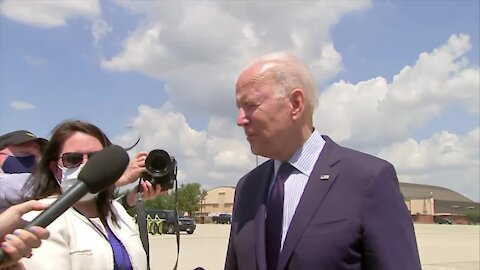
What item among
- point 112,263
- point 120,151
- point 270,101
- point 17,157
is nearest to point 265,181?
point 270,101

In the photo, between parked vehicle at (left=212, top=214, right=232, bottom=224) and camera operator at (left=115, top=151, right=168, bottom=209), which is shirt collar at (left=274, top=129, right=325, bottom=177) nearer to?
camera operator at (left=115, top=151, right=168, bottom=209)

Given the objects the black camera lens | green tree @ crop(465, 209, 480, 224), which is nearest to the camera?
the black camera lens

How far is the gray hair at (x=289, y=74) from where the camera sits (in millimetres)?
2977

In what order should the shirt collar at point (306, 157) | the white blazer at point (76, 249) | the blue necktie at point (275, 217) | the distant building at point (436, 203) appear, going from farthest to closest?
the distant building at point (436, 203), the shirt collar at point (306, 157), the blue necktie at point (275, 217), the white blazer at point (76, 249)

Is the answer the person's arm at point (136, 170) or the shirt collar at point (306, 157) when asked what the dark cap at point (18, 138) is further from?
the shirt collar at point (306, 157)

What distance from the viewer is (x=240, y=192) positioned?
3414 millimetres

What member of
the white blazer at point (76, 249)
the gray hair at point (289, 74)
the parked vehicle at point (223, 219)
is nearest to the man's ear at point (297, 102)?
the gray hair at point (289, 74)

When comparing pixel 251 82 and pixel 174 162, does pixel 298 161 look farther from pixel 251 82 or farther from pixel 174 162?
pixel 174 162

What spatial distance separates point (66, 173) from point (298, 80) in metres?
1.23

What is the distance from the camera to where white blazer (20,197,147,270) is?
2686mm

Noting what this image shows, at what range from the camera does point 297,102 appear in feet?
9.74

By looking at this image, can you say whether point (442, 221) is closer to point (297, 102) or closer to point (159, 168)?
point (159, 168)

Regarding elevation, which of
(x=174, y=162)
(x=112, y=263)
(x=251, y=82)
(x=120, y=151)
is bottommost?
(x=112, y=263)

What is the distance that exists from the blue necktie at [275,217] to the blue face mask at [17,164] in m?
2.14
